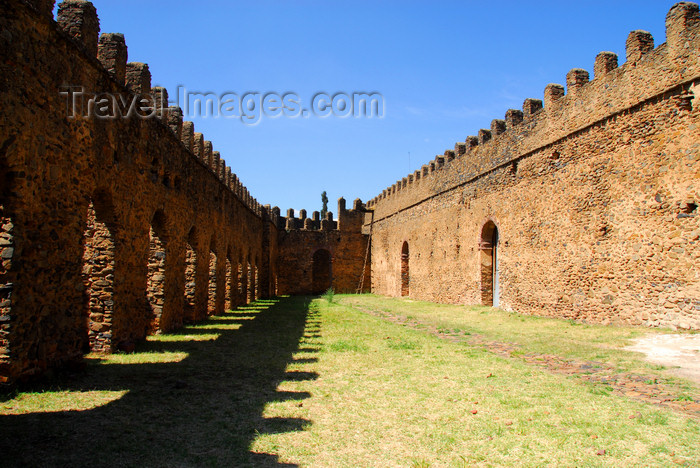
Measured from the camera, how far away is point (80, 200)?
255 inches

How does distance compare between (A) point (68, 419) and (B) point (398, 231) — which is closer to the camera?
(A) point (68, 419)

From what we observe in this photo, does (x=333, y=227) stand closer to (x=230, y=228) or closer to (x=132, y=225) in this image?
(x=230, y=228)

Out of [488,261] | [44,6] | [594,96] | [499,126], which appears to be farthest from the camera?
[488,261]

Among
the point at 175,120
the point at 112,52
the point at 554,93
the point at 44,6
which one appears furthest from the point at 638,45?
the point at 44,6

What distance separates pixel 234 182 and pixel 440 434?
15.7 metres

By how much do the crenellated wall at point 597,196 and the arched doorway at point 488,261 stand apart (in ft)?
0.12

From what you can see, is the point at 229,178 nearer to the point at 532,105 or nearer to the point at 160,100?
the point at 160,100

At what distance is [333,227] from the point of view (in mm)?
32906

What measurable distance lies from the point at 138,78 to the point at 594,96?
33.7 ft

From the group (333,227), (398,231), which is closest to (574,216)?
(398,231)

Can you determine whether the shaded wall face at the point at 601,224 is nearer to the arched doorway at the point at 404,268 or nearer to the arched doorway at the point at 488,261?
the arched doorway at the point at 488,261

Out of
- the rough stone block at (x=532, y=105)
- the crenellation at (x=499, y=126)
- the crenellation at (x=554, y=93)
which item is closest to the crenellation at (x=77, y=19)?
the crenellation at (x=554, y=93)

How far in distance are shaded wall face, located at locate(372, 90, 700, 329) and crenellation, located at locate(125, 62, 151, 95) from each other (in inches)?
395

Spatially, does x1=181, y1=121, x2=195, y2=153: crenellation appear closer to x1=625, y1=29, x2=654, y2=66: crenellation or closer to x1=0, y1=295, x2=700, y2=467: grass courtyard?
x1=0, y1=295, x2=700, y2=467: grass courtyard
